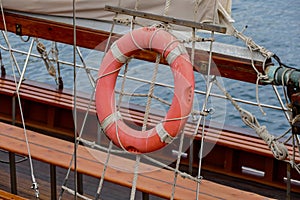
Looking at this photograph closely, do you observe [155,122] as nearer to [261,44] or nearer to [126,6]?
[126,6]

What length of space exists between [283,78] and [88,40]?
1.41 metres

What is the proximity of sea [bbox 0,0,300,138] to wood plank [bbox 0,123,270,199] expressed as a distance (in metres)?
2.16

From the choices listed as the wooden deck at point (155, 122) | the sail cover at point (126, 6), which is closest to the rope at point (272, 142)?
the sail cover at point (126, 6)

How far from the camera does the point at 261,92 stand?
8641mm

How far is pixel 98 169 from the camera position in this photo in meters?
3.83

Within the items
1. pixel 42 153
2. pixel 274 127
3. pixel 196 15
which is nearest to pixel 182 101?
pixel 196 15

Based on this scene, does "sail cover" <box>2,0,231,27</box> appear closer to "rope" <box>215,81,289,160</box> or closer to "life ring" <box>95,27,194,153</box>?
"life ring" <box>95,27,194,153</box>

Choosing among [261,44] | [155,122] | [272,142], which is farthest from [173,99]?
[261,44]

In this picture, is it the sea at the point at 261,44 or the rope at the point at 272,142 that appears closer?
the rope at the point at 272,142

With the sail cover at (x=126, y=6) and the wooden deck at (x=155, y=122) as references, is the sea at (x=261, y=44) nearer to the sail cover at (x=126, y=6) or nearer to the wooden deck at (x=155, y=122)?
the wooden deck at (x=155, y=122)

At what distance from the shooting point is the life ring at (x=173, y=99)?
3.04 metres

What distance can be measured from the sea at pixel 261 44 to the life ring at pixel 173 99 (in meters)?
2.85

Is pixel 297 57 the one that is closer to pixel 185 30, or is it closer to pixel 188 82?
pixel 185 30

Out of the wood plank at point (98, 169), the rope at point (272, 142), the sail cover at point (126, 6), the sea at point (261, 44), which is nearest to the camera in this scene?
the rope at point (272, 142)
